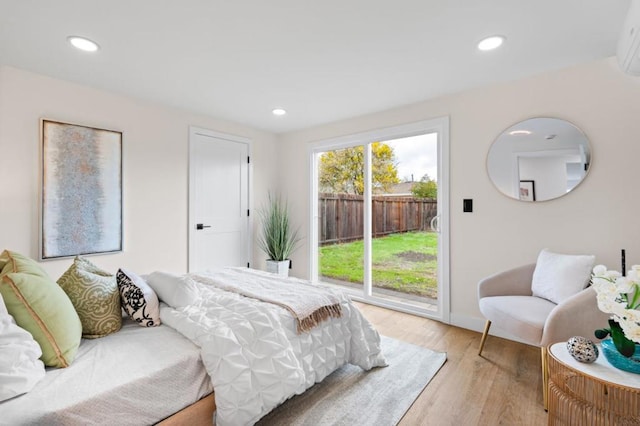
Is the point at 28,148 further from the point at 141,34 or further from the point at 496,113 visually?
the point at 496,113

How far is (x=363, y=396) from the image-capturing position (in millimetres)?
1875

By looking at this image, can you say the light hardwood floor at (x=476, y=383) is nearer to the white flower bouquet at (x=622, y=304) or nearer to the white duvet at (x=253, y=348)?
the white duvet at (x=253, y=348)

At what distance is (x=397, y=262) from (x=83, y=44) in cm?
341

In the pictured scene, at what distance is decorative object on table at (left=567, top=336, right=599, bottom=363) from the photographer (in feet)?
4.46

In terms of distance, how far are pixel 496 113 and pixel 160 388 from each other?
10.4 ft

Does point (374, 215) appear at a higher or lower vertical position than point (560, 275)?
higher

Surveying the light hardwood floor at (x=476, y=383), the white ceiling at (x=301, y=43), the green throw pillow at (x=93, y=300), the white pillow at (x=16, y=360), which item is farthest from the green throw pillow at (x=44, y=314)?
the light hardwood floor at (x=476, y=383)

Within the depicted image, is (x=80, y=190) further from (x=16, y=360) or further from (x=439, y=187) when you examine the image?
(x=439, y=187)

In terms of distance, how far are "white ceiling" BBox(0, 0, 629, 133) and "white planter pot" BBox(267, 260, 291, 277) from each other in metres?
2.13

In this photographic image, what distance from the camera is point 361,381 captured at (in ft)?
6.66

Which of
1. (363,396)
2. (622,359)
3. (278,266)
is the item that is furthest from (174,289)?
(278,266)

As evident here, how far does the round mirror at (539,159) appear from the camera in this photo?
94.4 inches

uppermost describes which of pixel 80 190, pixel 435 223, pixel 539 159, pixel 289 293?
pixel 539 159

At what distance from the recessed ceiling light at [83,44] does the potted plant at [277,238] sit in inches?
102
